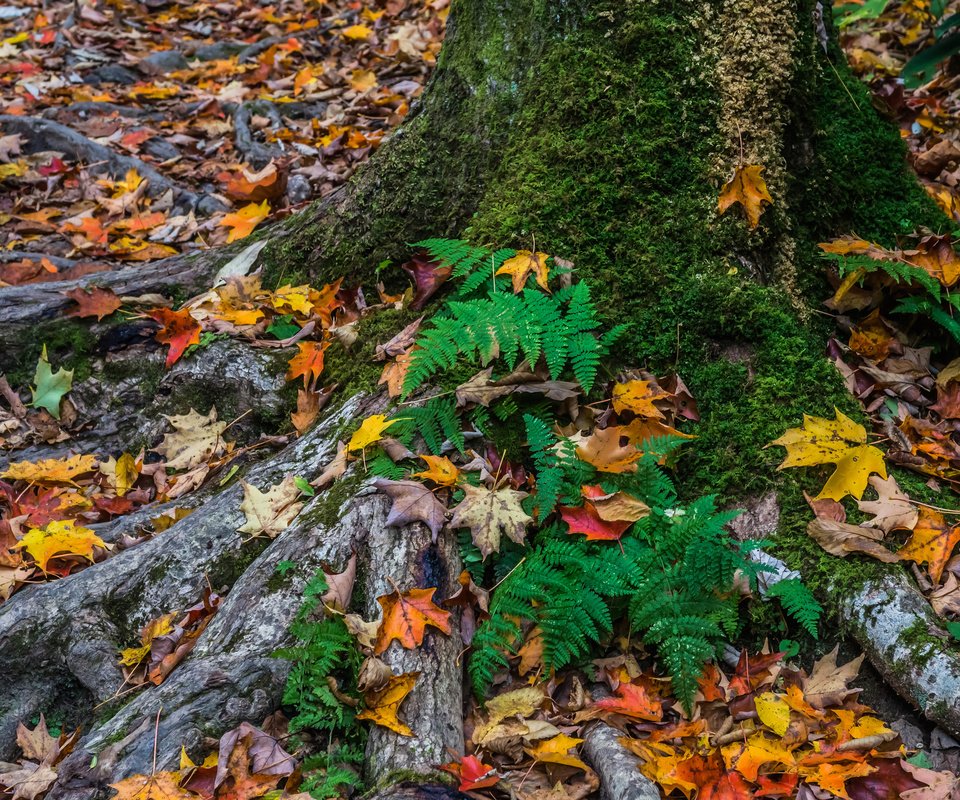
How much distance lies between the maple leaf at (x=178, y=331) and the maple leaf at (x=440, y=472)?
1725 mm

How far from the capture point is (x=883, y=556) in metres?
2.50

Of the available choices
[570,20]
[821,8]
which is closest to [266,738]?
[570,20]

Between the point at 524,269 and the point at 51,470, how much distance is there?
2.54 m

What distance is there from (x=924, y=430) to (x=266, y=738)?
2546mm

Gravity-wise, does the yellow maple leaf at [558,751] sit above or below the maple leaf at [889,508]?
below

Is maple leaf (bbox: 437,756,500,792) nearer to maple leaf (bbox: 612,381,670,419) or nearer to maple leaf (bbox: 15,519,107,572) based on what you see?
maple leaf (bbox: 612,381,670,419)

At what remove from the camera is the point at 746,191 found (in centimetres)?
308

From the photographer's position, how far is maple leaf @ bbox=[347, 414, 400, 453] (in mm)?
2865

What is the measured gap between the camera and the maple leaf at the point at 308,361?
3578 millimetres

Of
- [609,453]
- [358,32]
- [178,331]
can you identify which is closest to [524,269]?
[609,453]

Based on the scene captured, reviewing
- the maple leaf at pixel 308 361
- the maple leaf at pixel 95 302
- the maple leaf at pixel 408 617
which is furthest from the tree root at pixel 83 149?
the maple leaf at pixel 408 617

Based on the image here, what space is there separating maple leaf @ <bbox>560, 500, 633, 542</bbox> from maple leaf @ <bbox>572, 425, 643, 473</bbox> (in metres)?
0.15

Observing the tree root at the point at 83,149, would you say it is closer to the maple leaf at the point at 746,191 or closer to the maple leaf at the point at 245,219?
the maple leaf at the point at 245,219

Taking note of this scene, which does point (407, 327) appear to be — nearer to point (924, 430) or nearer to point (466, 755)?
point (466, 755)
